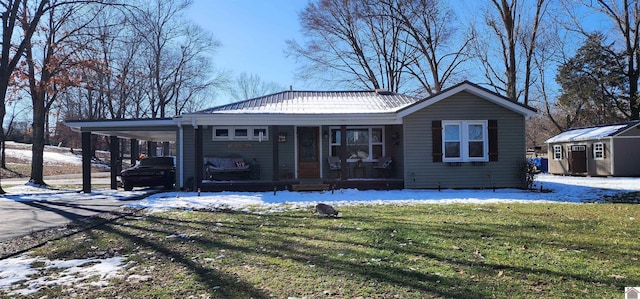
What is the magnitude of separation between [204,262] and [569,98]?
3265 cm

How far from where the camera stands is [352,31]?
96.8ft

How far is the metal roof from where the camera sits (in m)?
13.1

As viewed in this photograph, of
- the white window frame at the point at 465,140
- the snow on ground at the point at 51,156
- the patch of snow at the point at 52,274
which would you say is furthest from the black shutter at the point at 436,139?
the snow on ground at the point at 51,156

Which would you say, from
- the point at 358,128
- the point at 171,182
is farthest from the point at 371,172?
the point at 171,182

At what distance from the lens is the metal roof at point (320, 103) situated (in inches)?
516

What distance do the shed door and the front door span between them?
1615 centimetres

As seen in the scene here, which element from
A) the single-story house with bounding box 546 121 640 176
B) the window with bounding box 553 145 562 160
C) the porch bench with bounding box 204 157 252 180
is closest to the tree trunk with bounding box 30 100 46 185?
the porch bench with bounding box 204 157 252 180

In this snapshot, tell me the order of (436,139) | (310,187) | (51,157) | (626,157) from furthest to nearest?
(51,157)
(626,157)
(436,139)
(310,187)

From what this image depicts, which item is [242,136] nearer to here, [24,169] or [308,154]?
[308,154]

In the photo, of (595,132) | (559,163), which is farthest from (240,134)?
(559,163)

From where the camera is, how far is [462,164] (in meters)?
12.7

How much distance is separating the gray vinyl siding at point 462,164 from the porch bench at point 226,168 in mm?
5458

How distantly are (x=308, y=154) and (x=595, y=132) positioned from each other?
16832 millimetres

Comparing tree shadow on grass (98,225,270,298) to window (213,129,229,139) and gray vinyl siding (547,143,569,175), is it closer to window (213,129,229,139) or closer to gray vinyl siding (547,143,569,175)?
window (213,129,229,139)
